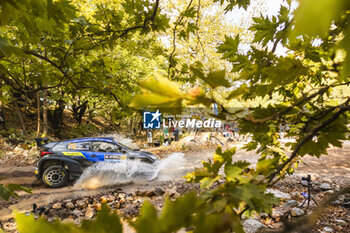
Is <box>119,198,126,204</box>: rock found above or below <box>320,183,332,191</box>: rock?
below

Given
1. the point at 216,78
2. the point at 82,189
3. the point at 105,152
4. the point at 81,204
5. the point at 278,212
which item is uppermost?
the point at 216,78

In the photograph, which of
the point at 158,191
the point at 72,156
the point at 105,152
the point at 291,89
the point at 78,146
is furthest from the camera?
the point at 105,152

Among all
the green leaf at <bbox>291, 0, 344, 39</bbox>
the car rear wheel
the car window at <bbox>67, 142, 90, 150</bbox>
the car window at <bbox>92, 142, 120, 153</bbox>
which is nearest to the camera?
the green leaf at <bbox>291, 0, 344, 39</bbox>

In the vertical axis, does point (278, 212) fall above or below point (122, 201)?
above

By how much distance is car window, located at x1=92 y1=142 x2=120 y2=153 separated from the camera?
5.65 metres

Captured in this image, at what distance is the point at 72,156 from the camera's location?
539 cm

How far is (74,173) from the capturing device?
5.33 meters

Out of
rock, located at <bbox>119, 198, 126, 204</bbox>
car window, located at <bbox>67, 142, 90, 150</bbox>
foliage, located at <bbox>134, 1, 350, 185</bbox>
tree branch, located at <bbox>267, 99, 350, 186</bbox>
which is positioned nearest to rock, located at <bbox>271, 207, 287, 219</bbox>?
foliage, located at <bbox>134, 1, 350, 185</bbox>

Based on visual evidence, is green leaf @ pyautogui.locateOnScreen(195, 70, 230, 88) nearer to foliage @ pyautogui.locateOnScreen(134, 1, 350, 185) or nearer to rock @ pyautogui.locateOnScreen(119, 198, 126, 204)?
foliage @ pyautogui.locateOnScreen(134, 1, 350, 185)

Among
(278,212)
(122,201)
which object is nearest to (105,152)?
(122,201)

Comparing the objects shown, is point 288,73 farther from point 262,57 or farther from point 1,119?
point 1,119

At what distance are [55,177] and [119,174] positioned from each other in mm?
1654

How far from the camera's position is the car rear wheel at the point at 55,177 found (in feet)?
16.8

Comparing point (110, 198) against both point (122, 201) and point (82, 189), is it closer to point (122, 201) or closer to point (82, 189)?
point (122, 201)
